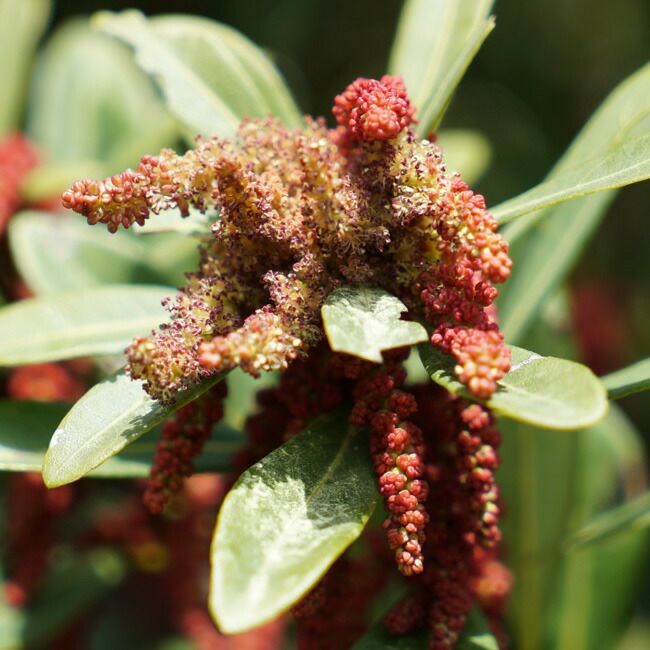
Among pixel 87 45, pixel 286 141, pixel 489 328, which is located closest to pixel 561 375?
pixel 489 328

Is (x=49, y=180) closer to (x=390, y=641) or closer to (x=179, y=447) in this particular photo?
(x=179, y=447)

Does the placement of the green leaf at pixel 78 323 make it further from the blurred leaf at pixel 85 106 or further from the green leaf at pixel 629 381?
the blurred leaf at pixel 85 106

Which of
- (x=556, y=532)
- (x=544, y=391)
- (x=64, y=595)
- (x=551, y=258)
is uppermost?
(x=544, y=391)

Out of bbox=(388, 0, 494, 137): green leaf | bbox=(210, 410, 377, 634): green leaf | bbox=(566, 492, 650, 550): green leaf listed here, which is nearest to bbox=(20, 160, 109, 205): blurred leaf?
bbox=(388, 0, 494, 137): green leaf

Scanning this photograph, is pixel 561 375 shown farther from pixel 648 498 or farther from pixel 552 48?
pixel 552 48

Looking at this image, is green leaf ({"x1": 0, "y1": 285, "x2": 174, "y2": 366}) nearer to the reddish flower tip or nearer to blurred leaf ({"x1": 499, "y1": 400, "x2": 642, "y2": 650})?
the reddish flower tip

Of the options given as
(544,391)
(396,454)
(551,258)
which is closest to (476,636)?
(396,454)

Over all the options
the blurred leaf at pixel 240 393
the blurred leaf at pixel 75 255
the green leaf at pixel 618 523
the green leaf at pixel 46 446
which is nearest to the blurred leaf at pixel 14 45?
the blurred leaf at pixel 75 255

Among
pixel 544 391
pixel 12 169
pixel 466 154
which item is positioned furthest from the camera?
pixel 466 154
